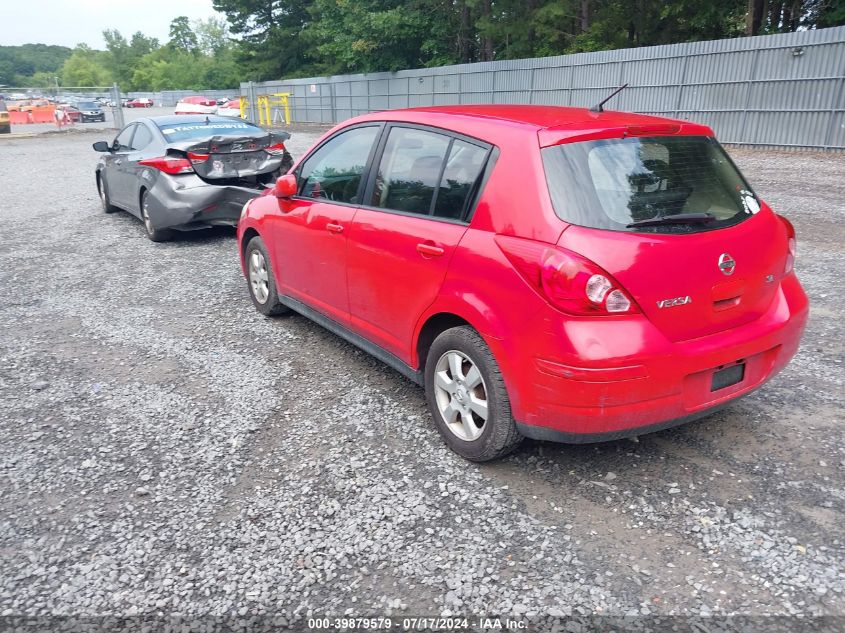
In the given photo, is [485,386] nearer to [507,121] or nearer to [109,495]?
[507,121]

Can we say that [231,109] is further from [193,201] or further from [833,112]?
[193,201]

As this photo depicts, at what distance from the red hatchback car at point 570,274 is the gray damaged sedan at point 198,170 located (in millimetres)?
4843

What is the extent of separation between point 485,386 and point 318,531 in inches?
40.4

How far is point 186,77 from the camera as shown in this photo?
328 feet

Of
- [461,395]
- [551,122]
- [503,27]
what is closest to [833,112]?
[551,122]

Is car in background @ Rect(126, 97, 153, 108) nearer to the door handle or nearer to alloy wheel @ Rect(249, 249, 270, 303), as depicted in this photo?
alloy wheel @ Rect(249, 249, 270, 303)

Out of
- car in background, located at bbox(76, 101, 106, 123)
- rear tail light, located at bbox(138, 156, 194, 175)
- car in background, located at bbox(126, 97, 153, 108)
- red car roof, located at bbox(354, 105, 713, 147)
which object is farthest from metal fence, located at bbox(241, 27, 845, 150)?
car in background, located at bbox(126, 97, 153, 108)

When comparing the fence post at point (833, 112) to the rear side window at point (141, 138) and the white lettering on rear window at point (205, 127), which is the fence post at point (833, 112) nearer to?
the white lettering on rear window at point (205, 127)

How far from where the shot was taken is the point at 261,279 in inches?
225

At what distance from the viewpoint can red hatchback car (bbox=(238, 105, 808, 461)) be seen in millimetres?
2807

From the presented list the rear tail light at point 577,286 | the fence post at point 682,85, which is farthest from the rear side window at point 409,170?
the fence post at point 682,85

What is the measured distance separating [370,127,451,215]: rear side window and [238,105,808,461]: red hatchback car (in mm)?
13

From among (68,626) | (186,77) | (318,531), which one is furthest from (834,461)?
(186,77)

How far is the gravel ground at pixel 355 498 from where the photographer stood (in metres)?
2.56
